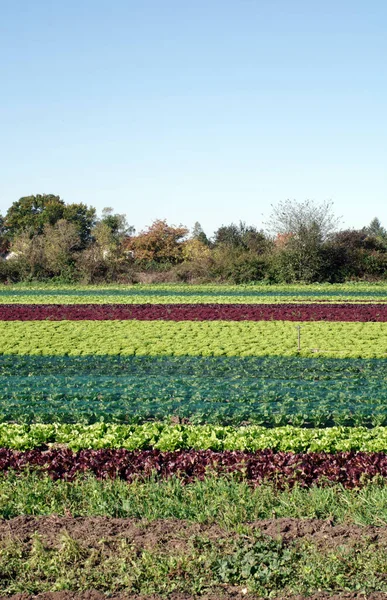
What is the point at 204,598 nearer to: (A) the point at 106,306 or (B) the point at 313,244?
(A) the point at 106,306

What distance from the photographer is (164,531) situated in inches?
Result: 275

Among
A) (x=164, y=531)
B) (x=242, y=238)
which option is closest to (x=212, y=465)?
(x=164, y=531)

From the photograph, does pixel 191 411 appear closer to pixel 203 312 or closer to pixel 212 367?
pixel 212 367

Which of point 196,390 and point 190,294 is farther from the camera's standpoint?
point 190,294

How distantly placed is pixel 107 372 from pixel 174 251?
5877 centimetres

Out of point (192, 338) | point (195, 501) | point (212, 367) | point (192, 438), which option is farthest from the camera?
point (192, 338)

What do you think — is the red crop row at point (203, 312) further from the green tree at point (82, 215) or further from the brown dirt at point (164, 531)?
the green tree at point (82, 215)

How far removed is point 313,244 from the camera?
55.9 m

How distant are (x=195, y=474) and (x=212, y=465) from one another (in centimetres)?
28

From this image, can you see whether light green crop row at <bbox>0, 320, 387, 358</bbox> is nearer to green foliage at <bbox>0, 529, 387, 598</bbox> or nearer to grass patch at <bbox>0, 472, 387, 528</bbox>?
grass patch at <bbox>0, 472, 387, 528</bbox>

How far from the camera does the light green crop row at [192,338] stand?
21.0 meters

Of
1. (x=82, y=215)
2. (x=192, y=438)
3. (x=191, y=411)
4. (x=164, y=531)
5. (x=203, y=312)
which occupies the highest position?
(x=82, y=215)

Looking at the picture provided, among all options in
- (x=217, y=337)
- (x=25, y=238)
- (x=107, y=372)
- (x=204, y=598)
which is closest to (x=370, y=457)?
(x=204, y=598)

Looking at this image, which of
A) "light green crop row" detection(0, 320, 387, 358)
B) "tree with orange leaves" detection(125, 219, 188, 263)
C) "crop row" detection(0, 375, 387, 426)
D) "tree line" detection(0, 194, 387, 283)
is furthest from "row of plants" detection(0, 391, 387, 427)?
"tree with orange leaves" detection(125, 219, 188, 263)
